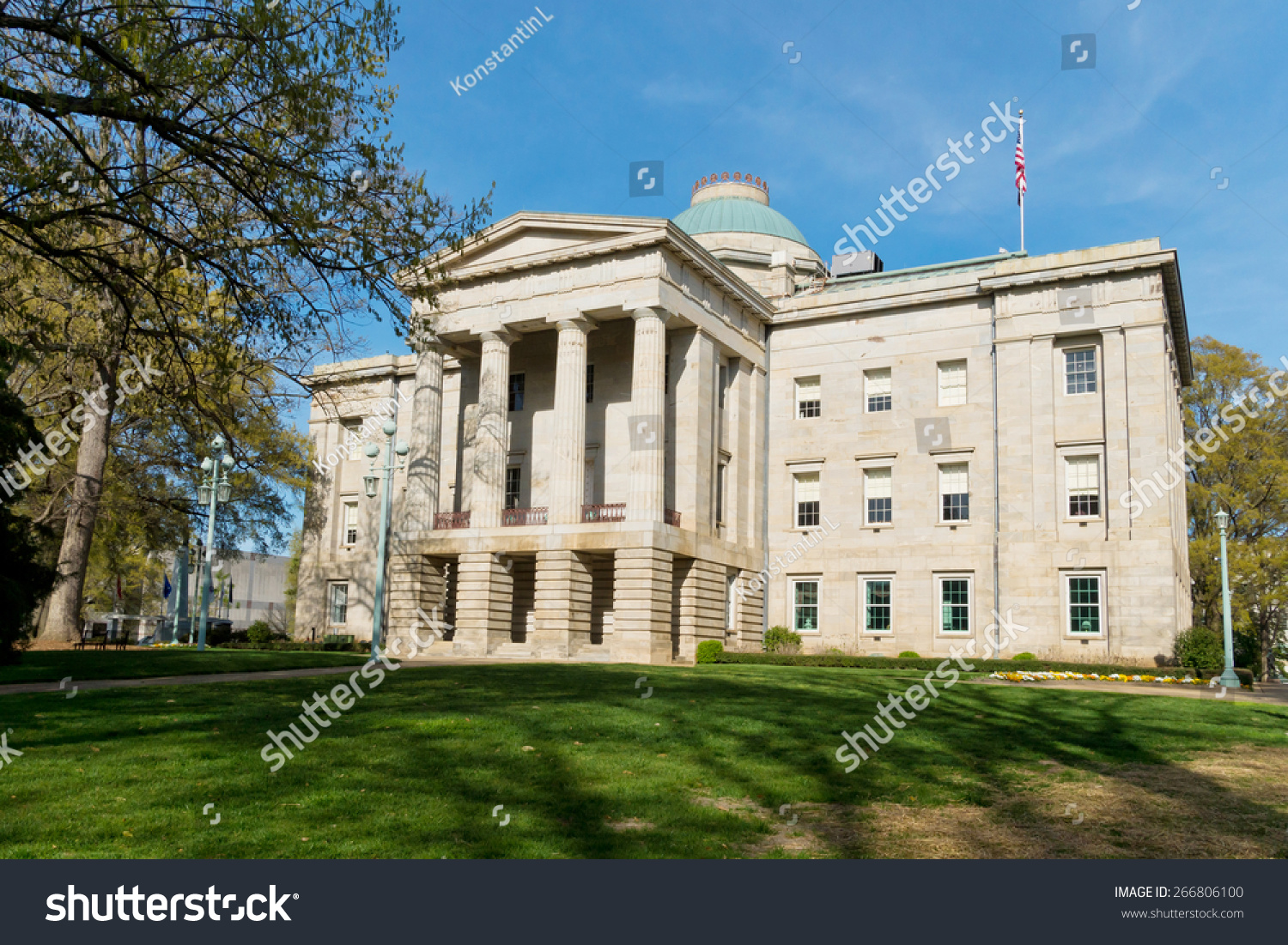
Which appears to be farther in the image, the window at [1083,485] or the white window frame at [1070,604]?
the window at [1083,485]

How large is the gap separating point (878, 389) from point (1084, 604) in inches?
493

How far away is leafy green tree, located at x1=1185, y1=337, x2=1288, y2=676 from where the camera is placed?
165 feet

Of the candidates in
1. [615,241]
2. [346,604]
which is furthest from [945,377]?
[346,604]

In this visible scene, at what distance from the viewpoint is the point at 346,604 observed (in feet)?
176

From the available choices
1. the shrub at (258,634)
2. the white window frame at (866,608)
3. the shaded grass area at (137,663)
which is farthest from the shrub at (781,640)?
the shrub at (258,634)

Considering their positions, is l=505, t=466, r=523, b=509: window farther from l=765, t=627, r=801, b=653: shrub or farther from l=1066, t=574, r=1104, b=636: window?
l=1066, t=574, r=1104, b=636: window

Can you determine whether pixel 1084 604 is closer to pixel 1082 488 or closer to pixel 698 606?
pixel 1082 488

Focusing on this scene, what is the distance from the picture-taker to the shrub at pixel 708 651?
3884 cm

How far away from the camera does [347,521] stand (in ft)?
182

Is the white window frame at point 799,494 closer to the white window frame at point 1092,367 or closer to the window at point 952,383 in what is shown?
the window at point 952,383

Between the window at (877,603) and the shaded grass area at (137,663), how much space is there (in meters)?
21.7

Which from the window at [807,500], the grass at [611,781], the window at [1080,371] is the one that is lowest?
the grass at [611,781]

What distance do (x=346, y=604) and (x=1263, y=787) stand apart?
157ft

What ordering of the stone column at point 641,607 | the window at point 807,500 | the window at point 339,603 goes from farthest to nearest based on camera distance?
the window at point 339,603, the window at point 807,500, the stone column at point 641,607
